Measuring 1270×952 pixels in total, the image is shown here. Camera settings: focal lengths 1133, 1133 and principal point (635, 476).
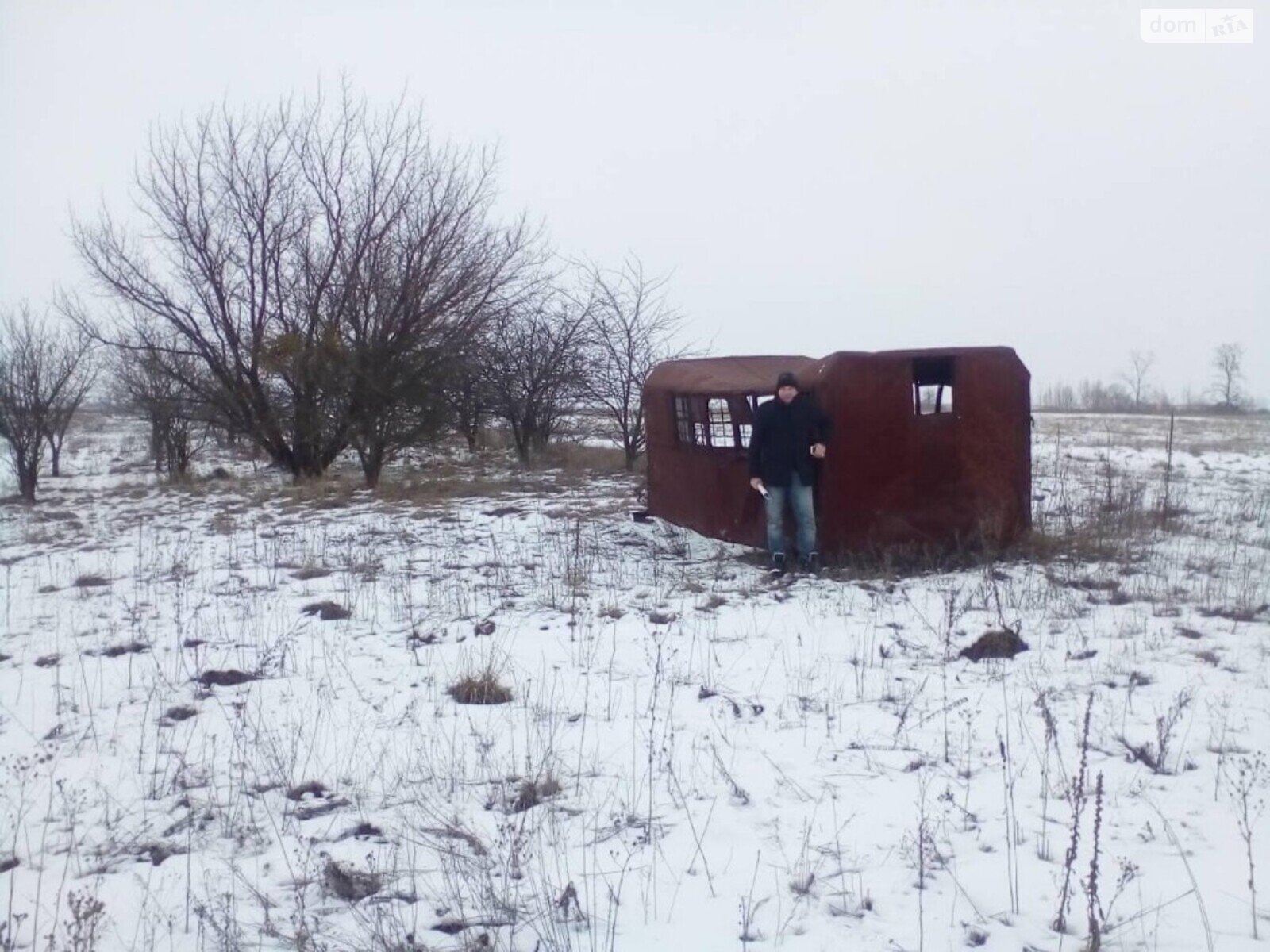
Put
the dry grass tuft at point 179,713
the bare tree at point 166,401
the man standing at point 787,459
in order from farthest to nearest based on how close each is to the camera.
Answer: the bare tree at point 166,401
the man standing at point 787,459
the dry grass tuft at point 179,713

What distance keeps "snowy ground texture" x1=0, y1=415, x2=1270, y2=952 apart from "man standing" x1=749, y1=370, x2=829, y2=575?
1.46ft

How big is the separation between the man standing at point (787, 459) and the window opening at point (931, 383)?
917 mm

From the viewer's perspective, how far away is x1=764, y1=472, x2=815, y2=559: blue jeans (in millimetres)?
9336

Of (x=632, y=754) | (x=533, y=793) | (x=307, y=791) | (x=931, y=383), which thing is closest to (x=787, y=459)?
(x=931, y=383)

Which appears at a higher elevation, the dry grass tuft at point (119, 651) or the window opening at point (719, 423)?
the window opening at point (719, 423)

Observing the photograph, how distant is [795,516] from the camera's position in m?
9.46

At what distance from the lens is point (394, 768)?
4.97 meters

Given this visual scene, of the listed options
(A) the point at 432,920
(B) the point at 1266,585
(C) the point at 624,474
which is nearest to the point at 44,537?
(C) the point at 624,474

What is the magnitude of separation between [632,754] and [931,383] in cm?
560

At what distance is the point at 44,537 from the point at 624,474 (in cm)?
916

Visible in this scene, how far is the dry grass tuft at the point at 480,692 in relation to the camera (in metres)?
5.91

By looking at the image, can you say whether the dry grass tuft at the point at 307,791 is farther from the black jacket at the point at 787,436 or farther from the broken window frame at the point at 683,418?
the broken window frame at the point at 683,418

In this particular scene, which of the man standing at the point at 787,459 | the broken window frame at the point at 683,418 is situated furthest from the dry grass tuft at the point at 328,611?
the broken window frame at the point at 683,418

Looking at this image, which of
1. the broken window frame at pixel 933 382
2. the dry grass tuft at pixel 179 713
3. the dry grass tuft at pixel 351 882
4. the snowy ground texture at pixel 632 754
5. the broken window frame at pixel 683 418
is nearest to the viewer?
the snowy ground texture at pixel 632 754
